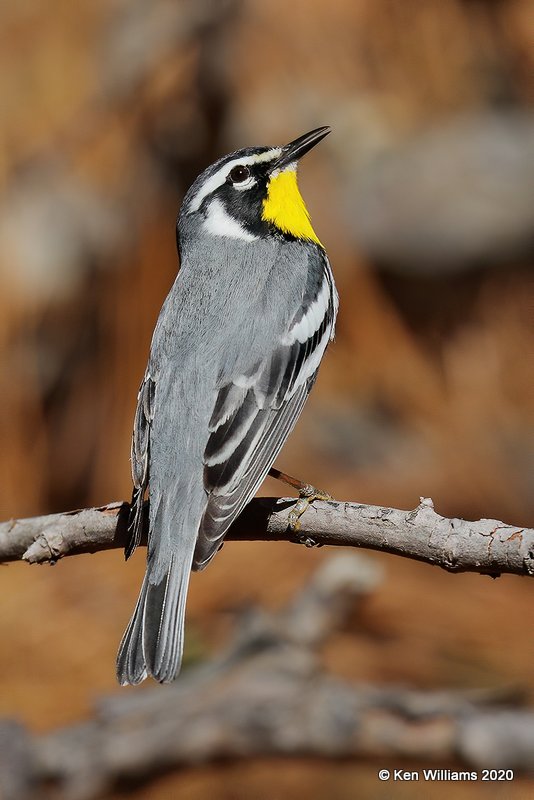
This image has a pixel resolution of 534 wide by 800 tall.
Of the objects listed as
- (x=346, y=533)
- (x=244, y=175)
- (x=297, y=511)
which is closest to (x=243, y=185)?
(x=244, y=175)

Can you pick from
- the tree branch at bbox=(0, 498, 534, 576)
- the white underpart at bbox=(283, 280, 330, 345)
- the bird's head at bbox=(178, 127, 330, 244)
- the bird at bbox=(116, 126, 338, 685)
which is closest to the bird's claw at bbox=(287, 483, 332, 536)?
the tree branch at bbox=(0, 498, 534, 576)

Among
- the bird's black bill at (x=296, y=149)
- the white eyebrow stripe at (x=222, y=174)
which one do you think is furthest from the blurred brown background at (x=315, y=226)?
the bird's black bill at (x=296, y=149)

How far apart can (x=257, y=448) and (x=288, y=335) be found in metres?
0.51

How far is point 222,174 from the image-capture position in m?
4.12

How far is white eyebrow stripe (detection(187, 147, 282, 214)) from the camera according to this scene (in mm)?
4113

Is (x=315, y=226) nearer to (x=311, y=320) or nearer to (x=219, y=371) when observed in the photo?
(x=311, y=320)

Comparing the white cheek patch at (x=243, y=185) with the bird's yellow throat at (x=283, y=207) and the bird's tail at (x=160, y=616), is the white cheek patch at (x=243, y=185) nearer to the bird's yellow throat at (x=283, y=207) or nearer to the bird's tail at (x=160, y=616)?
the bird's yellow throat at (x=283, y=207)

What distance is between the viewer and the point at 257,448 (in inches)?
134

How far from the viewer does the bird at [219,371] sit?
10.4 ft

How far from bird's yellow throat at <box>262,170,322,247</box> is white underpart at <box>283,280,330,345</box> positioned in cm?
27

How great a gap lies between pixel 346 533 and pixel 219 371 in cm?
79

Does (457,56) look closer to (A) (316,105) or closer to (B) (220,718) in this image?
(A) (316,105)

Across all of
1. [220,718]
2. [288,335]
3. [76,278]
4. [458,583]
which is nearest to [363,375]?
[458,583]

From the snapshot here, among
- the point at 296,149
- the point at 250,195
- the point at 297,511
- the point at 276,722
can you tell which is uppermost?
the point at 296,149
